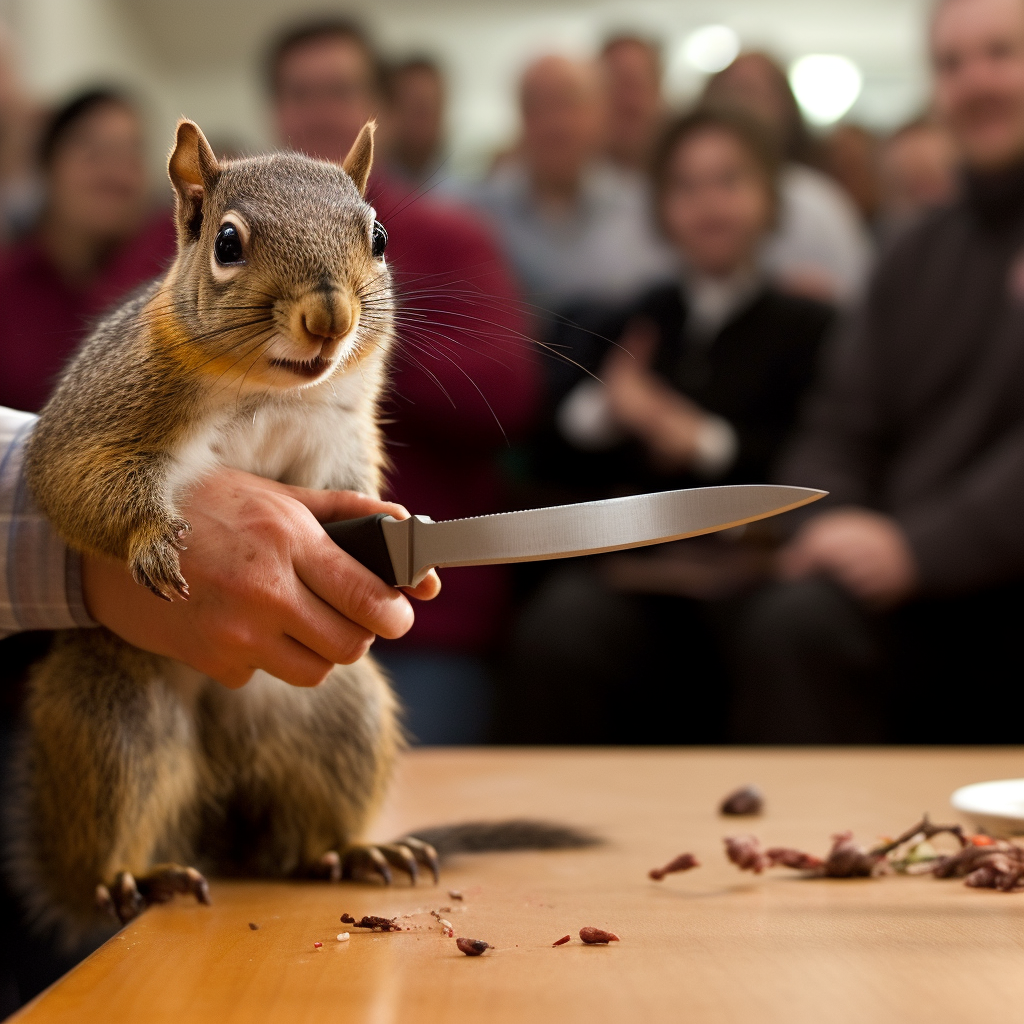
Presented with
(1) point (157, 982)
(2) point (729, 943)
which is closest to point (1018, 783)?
(2) point (729, 943)

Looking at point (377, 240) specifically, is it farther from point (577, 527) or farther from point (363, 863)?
point (363, 863)

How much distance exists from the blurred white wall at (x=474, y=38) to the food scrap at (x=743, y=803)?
23.9 ft

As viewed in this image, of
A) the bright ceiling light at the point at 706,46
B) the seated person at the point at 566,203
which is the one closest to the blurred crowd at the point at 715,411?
the seated person at the point at 566,203

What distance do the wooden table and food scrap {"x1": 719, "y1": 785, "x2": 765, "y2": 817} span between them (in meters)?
0.01

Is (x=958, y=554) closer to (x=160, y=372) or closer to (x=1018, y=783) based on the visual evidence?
(x=1018, y=783)

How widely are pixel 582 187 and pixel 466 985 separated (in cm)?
252

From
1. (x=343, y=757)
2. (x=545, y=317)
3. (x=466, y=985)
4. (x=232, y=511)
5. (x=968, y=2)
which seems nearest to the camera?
(x=466, y=985)

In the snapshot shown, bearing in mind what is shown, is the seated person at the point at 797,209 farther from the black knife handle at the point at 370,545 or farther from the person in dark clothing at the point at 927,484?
the black knife handle at the point at 370,545

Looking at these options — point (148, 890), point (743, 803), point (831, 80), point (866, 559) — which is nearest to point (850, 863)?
point (743, 803)

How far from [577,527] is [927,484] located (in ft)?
4.78

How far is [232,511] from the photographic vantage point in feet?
2.39

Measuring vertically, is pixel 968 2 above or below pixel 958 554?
above

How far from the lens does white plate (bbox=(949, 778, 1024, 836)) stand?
2.66 ft

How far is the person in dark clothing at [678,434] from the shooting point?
77.0 inches
